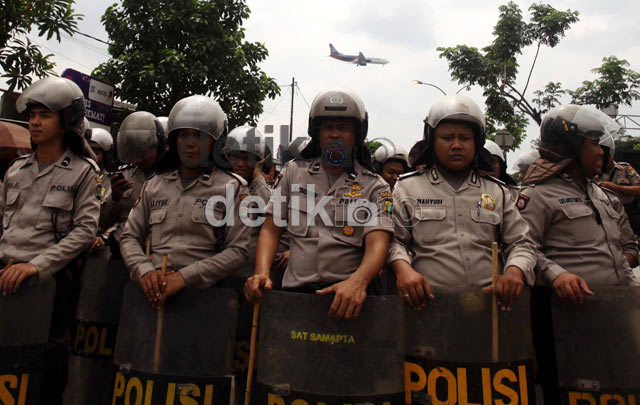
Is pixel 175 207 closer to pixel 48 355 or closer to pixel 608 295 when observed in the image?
pixel 48 355

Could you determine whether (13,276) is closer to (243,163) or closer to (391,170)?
(243,163)

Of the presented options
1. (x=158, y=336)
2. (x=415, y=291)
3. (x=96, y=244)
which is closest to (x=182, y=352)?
(x=158, y=336)

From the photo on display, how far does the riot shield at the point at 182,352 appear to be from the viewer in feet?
7.25

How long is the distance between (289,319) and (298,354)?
144mm

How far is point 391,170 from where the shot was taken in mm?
5609

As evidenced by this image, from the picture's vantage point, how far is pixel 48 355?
259 centimetres

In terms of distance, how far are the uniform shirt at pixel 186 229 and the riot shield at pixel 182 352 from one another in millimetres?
291

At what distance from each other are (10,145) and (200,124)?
409 centimetres

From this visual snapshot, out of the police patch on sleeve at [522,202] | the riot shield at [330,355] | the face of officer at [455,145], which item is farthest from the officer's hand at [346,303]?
the police patch on sleeve at [522,202]

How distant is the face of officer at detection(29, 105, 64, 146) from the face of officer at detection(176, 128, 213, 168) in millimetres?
784

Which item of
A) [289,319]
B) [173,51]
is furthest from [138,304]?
[173,51]

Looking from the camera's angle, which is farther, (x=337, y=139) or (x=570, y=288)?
(x=337, y=139)

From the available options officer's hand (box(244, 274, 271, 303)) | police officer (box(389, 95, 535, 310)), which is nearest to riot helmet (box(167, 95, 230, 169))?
officer's hand (box(244, 274, 271, 303))

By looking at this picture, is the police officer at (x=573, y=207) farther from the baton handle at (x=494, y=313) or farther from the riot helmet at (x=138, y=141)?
the riot helmet at (x=138, y=141)
